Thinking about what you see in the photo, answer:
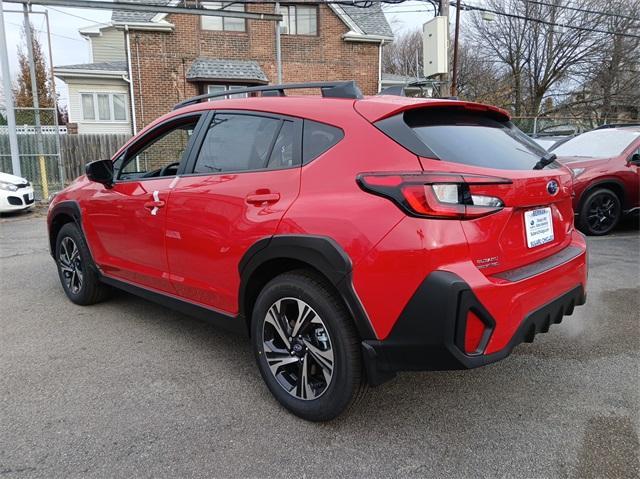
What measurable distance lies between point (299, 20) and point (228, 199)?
1742 cm

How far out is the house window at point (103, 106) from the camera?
66.5 ft

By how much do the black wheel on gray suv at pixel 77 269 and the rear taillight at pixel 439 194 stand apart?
3.11 meters

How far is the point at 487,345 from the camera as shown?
218 centimetres

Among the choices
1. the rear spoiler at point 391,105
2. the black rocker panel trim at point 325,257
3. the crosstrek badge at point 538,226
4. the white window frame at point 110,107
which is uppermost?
the white window frame at point 110,107

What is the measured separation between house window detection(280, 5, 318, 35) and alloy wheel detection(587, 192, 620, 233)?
13.9m

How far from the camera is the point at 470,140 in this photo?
2562 millimetres

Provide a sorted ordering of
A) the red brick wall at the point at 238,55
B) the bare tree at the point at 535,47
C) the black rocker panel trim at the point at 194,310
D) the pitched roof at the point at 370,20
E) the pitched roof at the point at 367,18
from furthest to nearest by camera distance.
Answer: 1. the bare tree at the point at 535,47
2. the pitched roof at the point at 370,20
3. the pitched roof at the point at 367,18
4. the red brick wall at the point at 238,55
5. the black rocker panel trim at the point at 194,310

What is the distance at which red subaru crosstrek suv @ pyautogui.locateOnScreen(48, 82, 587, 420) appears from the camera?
7.07 ft

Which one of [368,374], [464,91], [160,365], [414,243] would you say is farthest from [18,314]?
[464,91]

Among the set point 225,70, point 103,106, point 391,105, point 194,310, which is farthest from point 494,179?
point 103,106

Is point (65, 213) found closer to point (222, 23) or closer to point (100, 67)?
point (222, 23)

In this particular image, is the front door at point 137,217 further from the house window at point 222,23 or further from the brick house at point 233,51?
the house window at point 222,23

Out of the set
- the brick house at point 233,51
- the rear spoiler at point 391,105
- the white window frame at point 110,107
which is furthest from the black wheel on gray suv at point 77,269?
the white window frame at point 110,107

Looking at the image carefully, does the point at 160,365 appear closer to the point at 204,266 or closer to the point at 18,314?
the point at 204,266
